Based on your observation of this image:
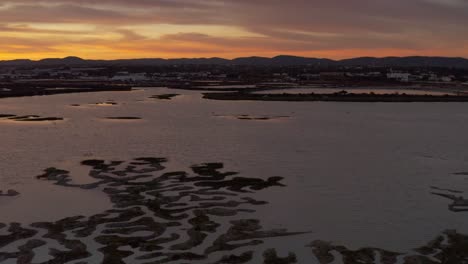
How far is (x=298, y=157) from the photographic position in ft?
66.6

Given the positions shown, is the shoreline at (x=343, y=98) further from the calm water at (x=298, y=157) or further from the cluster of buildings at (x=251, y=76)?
the cluster of buildings at (x=251, y=76)

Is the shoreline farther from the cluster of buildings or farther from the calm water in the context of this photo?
the cluster of buildings

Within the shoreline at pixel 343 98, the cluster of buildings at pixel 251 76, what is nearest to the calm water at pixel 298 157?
the shoreline at pixel 343 98

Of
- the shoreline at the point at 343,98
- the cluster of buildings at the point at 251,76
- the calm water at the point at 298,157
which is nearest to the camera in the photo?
the calm water at the point at 298,157

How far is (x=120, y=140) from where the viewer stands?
2491cm

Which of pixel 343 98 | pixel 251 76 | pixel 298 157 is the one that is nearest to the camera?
pixel 298 157

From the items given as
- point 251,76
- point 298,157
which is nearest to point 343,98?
point 298,157

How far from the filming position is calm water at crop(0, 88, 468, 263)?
12672 millimetres

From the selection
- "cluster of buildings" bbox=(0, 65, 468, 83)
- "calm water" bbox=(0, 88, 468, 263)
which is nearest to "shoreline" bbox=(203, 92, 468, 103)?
"calm water" bbox=(0, 88, 468, 263)

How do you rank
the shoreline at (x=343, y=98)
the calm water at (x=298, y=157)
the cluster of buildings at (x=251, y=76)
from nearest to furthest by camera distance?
the calm water at (x=298, y=157) → the shoreline at (x=343, y=98) → the cluster of buildings at (x=251, y=76)

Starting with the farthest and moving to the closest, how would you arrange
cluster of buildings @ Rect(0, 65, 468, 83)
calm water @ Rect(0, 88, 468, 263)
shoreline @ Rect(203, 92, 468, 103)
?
cluster of buildings @ Rect(0, 65, 468, 83)
shoreline @ Rect(203, 92, 468, 103)
calm water @ Rect(0, 88, 468, 263)

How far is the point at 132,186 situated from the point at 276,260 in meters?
6.89

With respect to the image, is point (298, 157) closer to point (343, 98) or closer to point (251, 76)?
point (343, 98)

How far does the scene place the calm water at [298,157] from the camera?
1267 centimetres
